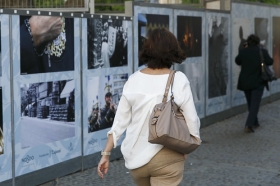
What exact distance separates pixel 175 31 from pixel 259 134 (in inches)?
90.7

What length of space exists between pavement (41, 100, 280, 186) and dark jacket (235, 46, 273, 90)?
85 cm

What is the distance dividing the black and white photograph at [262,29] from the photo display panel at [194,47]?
322cm

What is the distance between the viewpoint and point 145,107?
4266 mm

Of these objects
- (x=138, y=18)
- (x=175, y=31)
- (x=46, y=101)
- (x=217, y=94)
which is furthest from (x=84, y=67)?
(x=217, y=94)

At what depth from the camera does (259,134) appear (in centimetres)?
1184

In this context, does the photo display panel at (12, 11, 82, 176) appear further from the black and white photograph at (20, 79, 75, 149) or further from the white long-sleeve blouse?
the white long-sleeve blouse

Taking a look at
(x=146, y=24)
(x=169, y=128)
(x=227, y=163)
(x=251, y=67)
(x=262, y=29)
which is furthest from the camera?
(x=262, y=29)

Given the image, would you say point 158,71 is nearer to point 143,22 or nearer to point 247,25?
point 143,22

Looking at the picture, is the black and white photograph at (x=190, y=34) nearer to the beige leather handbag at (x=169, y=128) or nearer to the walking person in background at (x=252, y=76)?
the walking person in background at (x=252, y=76)

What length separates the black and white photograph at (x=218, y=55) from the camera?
42.6 ft

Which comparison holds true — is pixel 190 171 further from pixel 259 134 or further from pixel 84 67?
pixel 259 134

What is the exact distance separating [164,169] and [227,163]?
203 inches

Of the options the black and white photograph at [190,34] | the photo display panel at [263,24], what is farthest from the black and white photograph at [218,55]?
the photo display panel at [263,24]

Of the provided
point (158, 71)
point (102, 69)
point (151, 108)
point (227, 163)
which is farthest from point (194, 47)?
point (151, 108)
